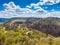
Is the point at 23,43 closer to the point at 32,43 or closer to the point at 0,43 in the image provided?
the point at 32,43

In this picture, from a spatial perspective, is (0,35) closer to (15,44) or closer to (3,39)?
(3,39)

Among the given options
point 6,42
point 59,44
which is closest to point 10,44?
point 6,42

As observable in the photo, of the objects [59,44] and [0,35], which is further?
[0,35]

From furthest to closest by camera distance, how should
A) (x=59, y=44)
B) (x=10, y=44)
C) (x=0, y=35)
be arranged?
(x=0, y=35), (x=10, y=44), (x=59, y=44)

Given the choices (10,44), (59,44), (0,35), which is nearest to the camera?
(59,44)

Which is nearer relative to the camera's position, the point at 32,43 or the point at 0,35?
the point at 32,43

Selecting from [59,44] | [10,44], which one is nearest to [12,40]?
[10,44]

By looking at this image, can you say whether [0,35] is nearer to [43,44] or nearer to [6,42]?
[6,42]
